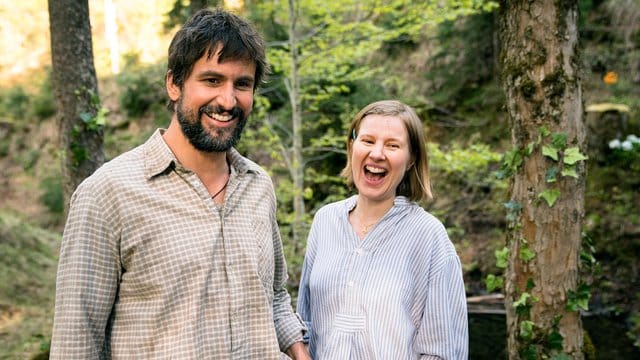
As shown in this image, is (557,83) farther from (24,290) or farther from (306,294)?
(24,290)

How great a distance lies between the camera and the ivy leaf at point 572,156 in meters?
3.09

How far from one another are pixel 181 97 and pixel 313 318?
0.98m

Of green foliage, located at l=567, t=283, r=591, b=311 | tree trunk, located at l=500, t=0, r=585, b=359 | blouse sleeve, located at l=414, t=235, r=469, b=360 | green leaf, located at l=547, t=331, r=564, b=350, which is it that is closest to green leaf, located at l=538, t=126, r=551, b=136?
tree trunk, located at l=500, t=0, r=585, b=359

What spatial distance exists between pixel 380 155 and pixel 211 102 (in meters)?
0.67

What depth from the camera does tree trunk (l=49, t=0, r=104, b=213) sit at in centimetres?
427

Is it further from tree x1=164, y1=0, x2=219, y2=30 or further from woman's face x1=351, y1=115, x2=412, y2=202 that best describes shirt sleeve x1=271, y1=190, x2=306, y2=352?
tree x1=164, y1=0, x2=219, y2=30

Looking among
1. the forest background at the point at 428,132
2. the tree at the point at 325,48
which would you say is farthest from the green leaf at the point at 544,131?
the tree at the point at 325,48

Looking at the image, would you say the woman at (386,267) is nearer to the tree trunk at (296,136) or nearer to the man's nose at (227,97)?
the man's nose at (227,97)

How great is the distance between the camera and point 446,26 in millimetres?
10898

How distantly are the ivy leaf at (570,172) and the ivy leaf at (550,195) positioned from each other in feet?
0.33

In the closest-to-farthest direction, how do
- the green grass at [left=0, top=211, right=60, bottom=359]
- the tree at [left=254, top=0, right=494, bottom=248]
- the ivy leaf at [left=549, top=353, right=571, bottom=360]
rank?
the ivy leaf at [left=549, top=353, right=571, bottom=360], the green grass at [left=0, top=211, right=60, bottom=359], the tree at [left=254, top=0, right=494, bottom=248]


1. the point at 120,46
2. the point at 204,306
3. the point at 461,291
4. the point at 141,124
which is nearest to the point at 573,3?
the point at 461,291

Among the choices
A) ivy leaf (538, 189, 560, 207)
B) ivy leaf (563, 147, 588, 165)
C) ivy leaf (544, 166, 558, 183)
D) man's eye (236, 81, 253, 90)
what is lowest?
ivy leaf (538, 189, 560, 207)

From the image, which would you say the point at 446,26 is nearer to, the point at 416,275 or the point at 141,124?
the point at 141,124
